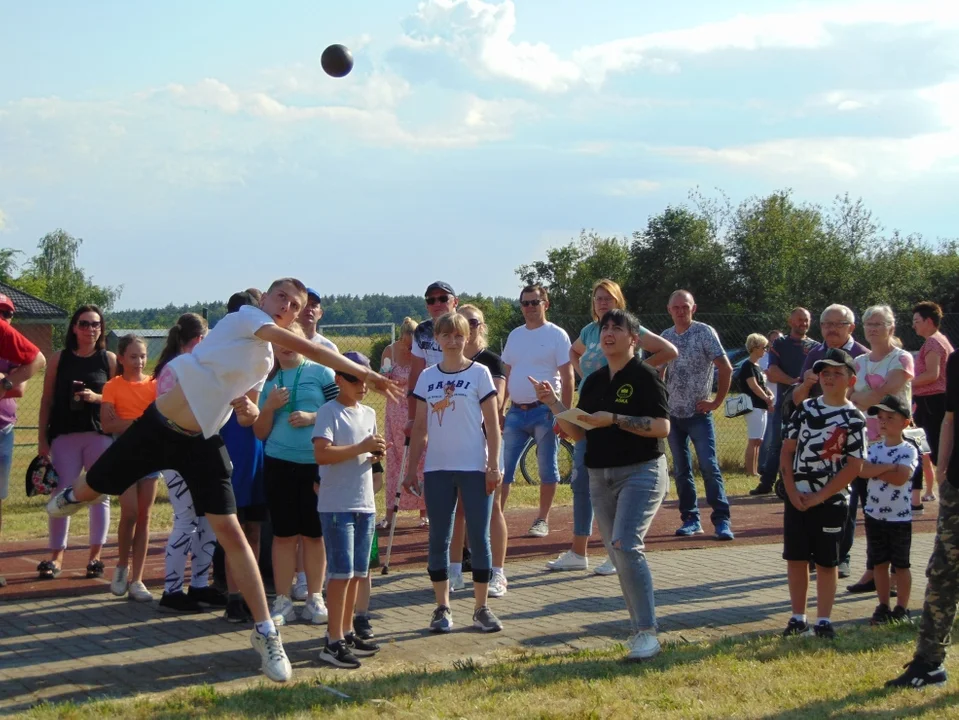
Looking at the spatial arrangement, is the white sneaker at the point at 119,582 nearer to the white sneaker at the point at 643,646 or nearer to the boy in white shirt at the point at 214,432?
the boy in white shirt at the point at 214,432

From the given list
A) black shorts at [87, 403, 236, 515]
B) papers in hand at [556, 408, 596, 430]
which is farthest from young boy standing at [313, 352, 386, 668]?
papers in hand at [556, 408, 596, 430]

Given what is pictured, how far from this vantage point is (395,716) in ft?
16.5

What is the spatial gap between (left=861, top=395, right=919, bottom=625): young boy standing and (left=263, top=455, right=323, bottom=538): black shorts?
350 centimetres

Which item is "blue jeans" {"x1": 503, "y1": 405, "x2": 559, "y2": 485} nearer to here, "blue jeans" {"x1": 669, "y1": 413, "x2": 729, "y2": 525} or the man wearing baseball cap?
"blue jeans" {"x1": 669, "y1": 413, "x2": 729, "y2": 525}

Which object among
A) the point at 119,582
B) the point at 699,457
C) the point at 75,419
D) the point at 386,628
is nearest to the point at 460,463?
the point at 386,628

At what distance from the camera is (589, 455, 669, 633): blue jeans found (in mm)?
6008

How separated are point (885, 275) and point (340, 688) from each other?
41.0m

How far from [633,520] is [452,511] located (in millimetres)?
1312

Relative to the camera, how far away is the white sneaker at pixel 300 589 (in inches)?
293

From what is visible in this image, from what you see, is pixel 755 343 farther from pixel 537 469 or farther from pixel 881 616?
pixel 881 616

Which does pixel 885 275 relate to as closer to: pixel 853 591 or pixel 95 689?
pixel 853 591

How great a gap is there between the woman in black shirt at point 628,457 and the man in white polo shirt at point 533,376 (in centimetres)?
263

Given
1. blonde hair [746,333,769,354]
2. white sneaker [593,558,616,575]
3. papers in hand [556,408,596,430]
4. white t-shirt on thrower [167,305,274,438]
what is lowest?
white sneaker [593,558,616,575]

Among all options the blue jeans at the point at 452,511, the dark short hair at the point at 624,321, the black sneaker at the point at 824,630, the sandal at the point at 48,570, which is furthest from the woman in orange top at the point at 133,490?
the black sneaker at the point at 824,630
